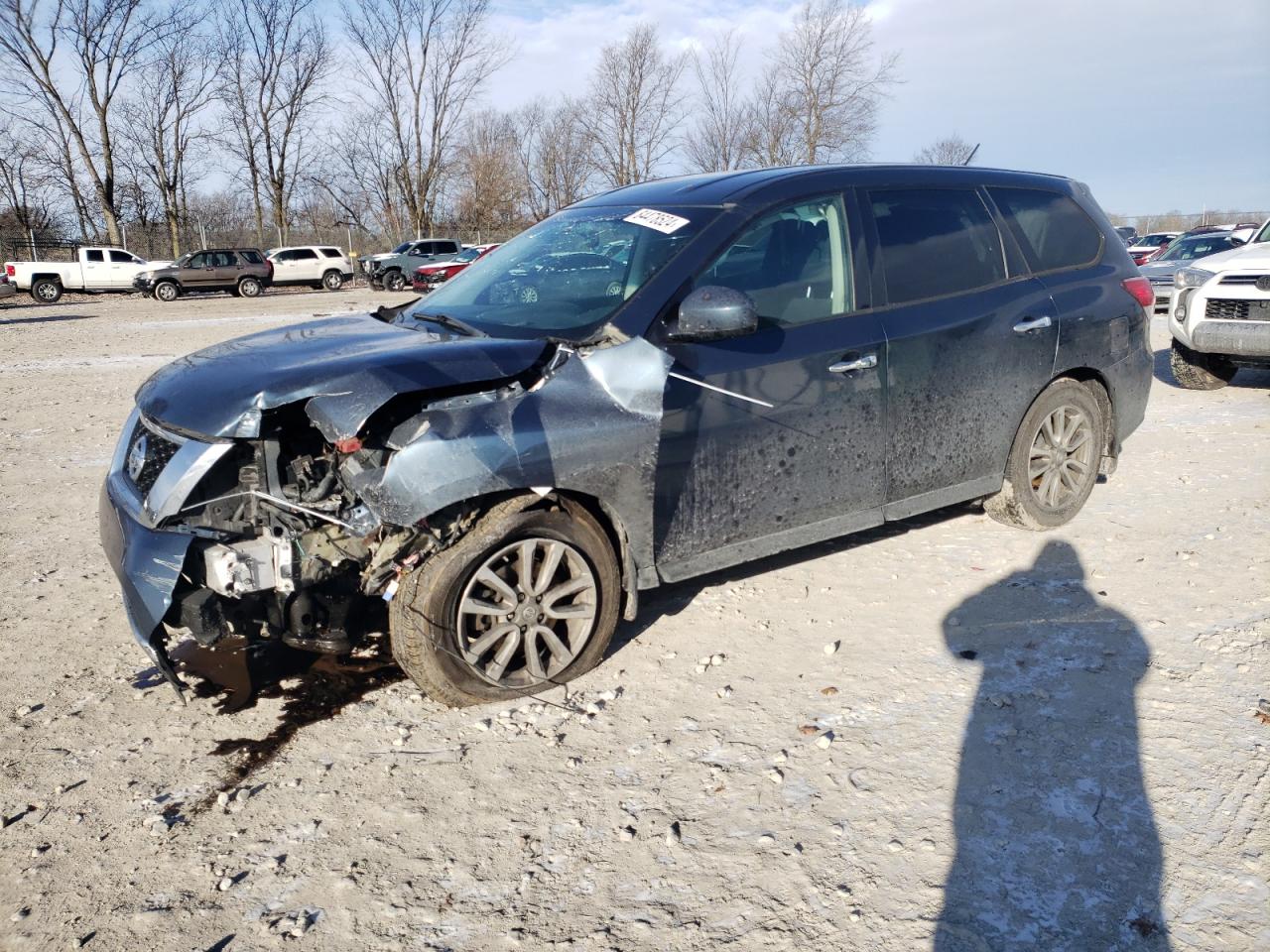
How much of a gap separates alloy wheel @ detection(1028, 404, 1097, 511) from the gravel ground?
0.42 metres

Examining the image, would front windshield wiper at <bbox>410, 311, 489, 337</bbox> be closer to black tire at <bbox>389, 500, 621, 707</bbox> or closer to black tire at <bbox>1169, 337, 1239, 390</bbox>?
black tire at <bbox>389, 500, 621, 707</bbox>

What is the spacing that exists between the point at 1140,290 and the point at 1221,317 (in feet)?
14.4

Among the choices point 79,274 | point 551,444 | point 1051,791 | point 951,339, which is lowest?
point 1051,791

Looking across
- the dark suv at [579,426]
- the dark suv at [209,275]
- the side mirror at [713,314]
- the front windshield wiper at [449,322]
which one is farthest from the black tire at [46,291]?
the side mirror at [713,314]

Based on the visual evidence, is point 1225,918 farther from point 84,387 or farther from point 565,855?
point 84,387

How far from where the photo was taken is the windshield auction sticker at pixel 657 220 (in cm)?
396

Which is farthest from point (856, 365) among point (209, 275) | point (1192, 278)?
point (209, 275)

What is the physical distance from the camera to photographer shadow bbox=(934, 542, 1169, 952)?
2.40 meters

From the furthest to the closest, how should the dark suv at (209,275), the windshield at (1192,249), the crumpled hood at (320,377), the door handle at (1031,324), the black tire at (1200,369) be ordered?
the dark suv at (209,275), the windshield at (1192,249), the black tire at (1200,369), the door handle at (1031,324), the crumpled hood at (320,377)

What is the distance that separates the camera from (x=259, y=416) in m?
3.14

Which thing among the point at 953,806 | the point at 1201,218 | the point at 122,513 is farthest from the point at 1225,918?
the point at 1201,218

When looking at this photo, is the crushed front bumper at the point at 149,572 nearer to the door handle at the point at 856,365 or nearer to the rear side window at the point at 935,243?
the door handle at the point at 856,365

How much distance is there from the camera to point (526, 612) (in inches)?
137

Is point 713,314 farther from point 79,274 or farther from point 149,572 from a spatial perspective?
point 79,274
